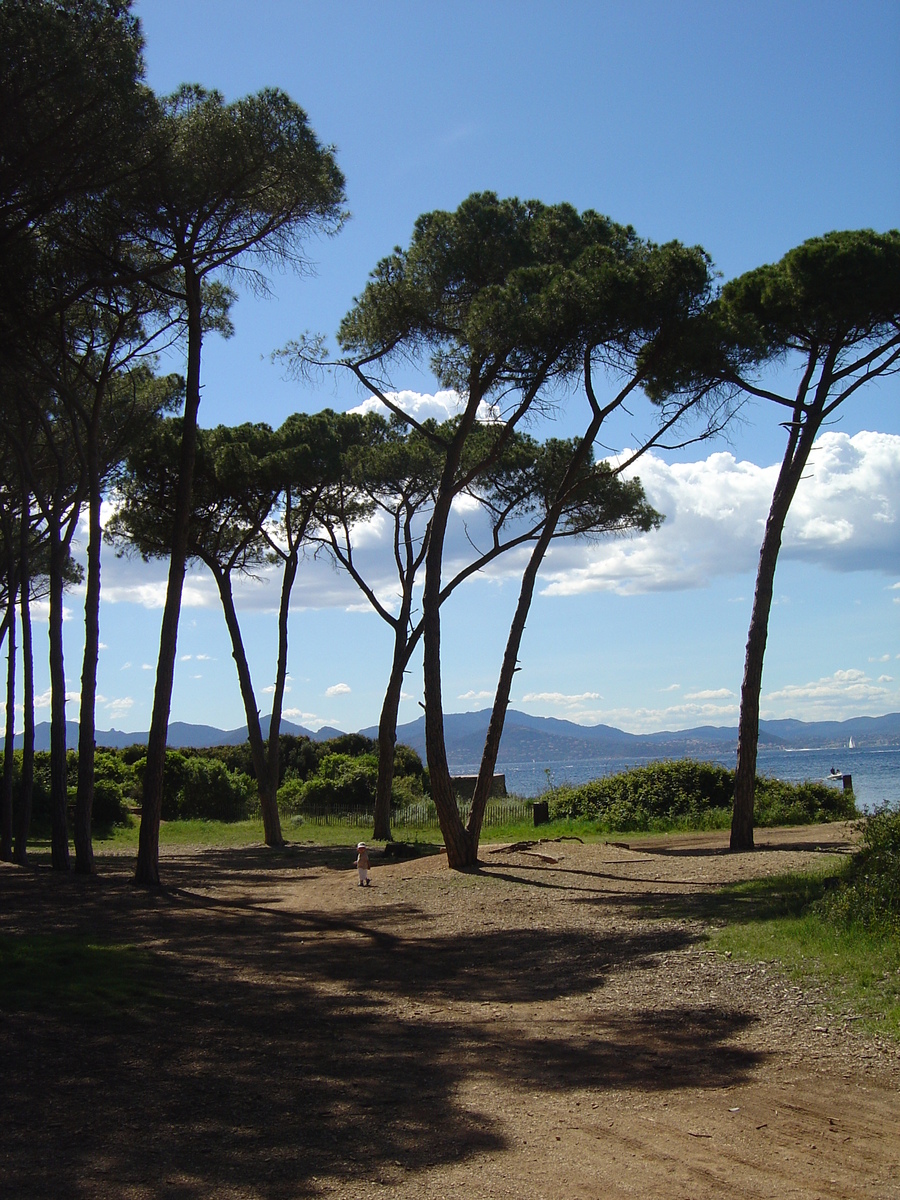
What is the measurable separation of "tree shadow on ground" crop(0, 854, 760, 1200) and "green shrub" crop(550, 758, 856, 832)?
11023 millimetres

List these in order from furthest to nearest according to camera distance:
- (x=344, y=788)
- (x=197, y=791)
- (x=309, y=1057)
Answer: (x=197, y=791), (x=344, y=788), (x=309, y=1057)

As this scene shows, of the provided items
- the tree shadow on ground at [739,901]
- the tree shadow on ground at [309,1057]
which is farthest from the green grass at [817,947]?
the tree shadow on ground at [309,1057]

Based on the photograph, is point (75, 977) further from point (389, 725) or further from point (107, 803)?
point (107, 803)

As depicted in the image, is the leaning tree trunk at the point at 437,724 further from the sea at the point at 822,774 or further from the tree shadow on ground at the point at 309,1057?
the sea at the point at 822,774

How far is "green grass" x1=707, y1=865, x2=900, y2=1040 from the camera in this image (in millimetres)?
5320

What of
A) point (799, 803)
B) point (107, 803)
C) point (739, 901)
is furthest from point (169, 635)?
point (107, 803)

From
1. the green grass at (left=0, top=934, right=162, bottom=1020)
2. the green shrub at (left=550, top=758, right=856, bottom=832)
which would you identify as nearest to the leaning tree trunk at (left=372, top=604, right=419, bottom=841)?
the green shrub at (left=550, top=758, right=856, bottom=832)

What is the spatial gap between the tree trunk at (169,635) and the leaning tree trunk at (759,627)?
7.71 meters

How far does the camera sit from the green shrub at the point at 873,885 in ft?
21.2

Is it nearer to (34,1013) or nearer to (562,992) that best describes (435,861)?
(562,992)

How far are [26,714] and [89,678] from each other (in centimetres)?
388

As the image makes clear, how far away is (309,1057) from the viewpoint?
202 inches

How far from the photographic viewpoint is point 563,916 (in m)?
9.36

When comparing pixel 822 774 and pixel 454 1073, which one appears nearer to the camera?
pixel 454 1073
